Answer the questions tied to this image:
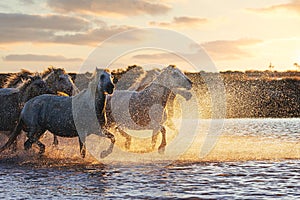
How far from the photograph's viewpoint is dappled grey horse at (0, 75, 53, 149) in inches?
491

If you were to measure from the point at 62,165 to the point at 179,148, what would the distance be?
425 cm

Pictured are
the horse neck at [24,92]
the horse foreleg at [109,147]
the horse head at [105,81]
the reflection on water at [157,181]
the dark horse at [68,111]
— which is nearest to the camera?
the reflection on water at [157,181]

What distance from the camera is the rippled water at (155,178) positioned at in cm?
710

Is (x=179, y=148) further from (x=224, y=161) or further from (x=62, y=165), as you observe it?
(x=62, y=165)

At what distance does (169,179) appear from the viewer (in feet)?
26.8

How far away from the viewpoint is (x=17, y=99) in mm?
12523

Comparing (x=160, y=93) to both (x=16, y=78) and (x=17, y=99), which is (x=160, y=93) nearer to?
(x=17, y=99)

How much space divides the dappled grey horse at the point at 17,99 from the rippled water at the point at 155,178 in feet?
5.06

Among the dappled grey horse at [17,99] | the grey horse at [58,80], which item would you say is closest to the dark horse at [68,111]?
the dappled grey horse at [17,99]

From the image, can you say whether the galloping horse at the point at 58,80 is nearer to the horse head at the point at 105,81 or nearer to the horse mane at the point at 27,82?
the horse mane at the point at 27,82

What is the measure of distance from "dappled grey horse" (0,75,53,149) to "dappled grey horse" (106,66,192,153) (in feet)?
5.72

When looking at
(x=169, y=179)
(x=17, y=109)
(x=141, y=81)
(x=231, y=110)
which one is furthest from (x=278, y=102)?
(x=169, y=179)

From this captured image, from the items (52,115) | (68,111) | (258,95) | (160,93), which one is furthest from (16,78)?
(258,95)

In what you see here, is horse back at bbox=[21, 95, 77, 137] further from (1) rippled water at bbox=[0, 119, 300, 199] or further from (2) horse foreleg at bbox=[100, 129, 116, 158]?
(2) horse foreleg at bbox=[100, 129, 116, 158]
